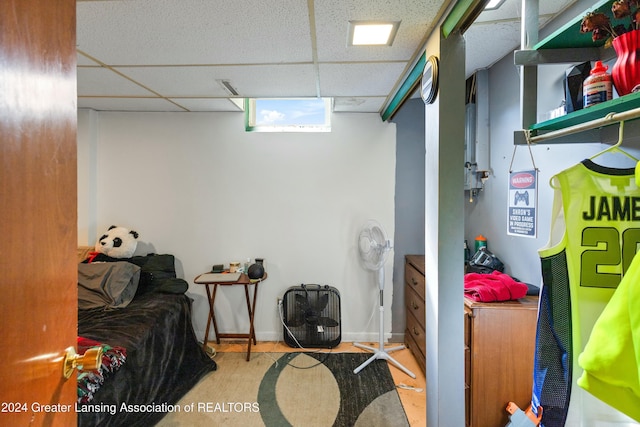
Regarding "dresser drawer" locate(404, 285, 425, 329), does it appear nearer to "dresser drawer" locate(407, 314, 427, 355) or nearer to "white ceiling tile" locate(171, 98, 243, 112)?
"dresser drawer" locate(407, 314, 427, 355)

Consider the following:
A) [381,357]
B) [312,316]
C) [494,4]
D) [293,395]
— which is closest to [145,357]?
[293,395]

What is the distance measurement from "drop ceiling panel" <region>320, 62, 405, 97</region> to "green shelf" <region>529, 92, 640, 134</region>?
1.11 m

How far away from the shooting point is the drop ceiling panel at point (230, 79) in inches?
75.5

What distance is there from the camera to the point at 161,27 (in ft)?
4.74

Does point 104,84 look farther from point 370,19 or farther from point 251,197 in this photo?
point 370,19

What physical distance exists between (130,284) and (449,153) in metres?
2.60

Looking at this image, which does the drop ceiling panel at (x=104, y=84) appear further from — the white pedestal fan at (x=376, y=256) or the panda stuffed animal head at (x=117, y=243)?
the white pedestal fan at (x=376, y=256)

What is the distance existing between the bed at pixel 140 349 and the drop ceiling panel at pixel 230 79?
152 cm

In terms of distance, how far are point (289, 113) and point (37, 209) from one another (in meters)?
2.58

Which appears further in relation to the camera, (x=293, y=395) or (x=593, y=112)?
(x=293, y=395)

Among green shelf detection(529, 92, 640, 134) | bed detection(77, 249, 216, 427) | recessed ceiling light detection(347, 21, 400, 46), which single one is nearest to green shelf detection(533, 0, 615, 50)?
green shelf detection(529, 92, 640, 134)

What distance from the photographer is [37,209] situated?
0.59m

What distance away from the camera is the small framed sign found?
1395mm

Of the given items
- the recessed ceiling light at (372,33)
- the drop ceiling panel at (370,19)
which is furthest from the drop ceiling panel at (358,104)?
the recessed ceiling light at (372,33)
